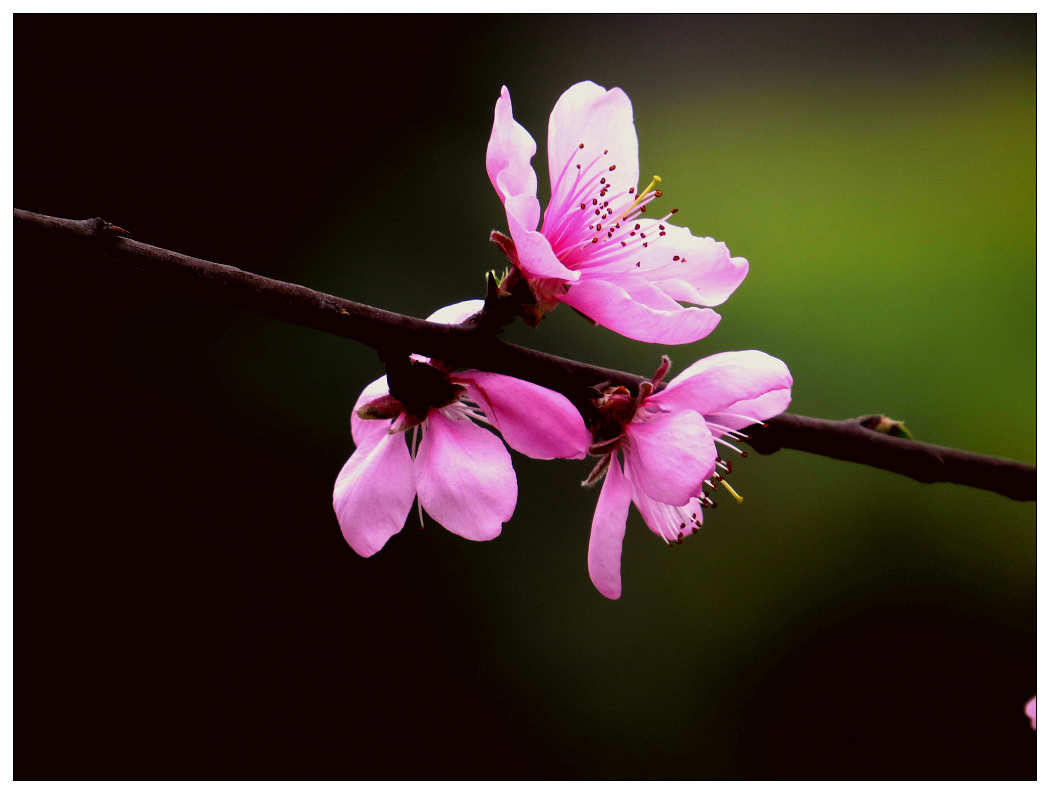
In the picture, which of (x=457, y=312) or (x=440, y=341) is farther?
(x=457, y=312)

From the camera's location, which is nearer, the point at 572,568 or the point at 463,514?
the point at 463,514

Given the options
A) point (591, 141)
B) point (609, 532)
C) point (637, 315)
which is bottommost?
point (609, 532)

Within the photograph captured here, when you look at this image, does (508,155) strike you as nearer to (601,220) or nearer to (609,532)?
(601,220)

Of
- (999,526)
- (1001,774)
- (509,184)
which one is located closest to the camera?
(509,184)

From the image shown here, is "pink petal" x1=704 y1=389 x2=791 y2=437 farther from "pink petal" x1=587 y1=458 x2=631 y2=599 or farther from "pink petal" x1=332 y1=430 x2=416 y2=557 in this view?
"pink petal" x1=332 y1=430 x2=416 y2=557

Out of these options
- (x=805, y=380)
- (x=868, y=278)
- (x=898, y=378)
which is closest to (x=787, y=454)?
(x=805, y=380)

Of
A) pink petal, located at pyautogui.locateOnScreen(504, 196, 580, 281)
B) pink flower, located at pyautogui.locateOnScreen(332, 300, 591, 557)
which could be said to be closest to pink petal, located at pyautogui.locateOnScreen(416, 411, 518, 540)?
pink flower, located at pyautogui.locateOnScreen(332, 300, 591, 557)

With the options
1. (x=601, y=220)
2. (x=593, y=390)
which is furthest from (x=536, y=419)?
(x=601, y=220)

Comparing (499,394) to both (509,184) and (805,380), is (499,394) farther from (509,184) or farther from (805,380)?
(805,380)
